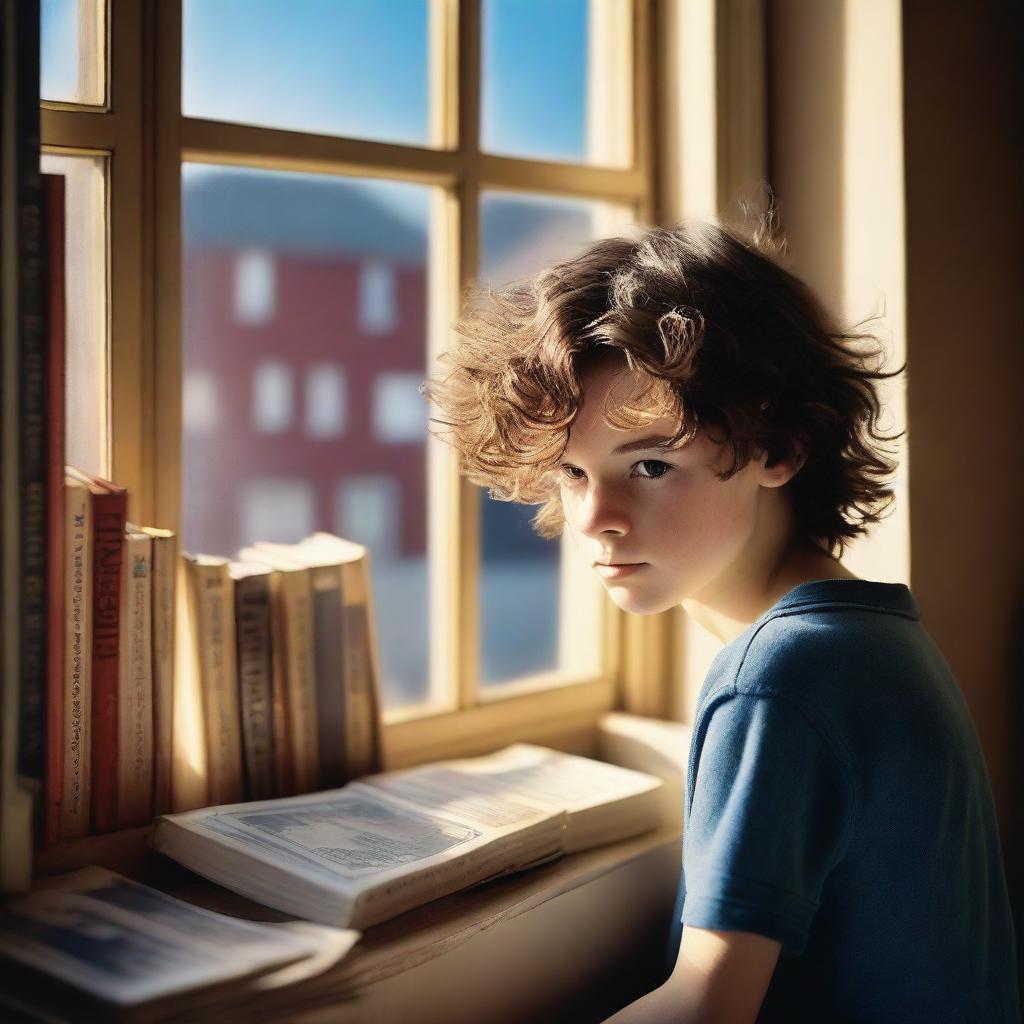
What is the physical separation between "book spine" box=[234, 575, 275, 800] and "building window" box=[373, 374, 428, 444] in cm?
34

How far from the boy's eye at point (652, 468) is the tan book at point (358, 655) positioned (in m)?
0.35

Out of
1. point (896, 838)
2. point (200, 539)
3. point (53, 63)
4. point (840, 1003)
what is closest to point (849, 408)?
point (896, 838)

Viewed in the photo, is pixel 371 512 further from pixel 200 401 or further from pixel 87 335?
pixel 87 335

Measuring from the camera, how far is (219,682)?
3.64 feet

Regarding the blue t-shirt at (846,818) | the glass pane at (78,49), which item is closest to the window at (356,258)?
the glass pane at (78,49)

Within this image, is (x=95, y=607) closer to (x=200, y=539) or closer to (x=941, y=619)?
(x=200, y=539)

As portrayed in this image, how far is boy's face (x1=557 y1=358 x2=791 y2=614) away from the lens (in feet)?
3.30

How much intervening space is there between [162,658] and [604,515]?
17.5 inches

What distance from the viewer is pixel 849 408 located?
111 cm

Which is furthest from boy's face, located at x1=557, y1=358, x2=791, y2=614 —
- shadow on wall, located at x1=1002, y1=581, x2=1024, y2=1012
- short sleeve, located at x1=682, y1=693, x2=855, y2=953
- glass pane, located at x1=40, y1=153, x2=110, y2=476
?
shadow on wall, located at x1=1002, y1=581, x2=1024, y2=1012

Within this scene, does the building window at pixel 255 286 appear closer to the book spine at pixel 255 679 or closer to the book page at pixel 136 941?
the book spine at pixel 255 679

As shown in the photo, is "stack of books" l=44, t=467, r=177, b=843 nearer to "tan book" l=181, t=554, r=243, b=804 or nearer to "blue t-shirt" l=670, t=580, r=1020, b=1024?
"tan book" l=181, t=554, r=243, b=804

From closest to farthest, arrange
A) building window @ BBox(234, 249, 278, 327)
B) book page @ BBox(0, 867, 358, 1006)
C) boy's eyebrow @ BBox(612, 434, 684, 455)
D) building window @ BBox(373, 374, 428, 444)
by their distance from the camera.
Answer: book page @ BBox(0, 867, 358, 1006)
boy's eyebrow @ BBox(612, 434, 684, 455)
building window @ BBox(234, 249, 278, 327)
building window @ BBox(373, 374, 428, 444)

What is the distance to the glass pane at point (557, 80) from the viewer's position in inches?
56.2
